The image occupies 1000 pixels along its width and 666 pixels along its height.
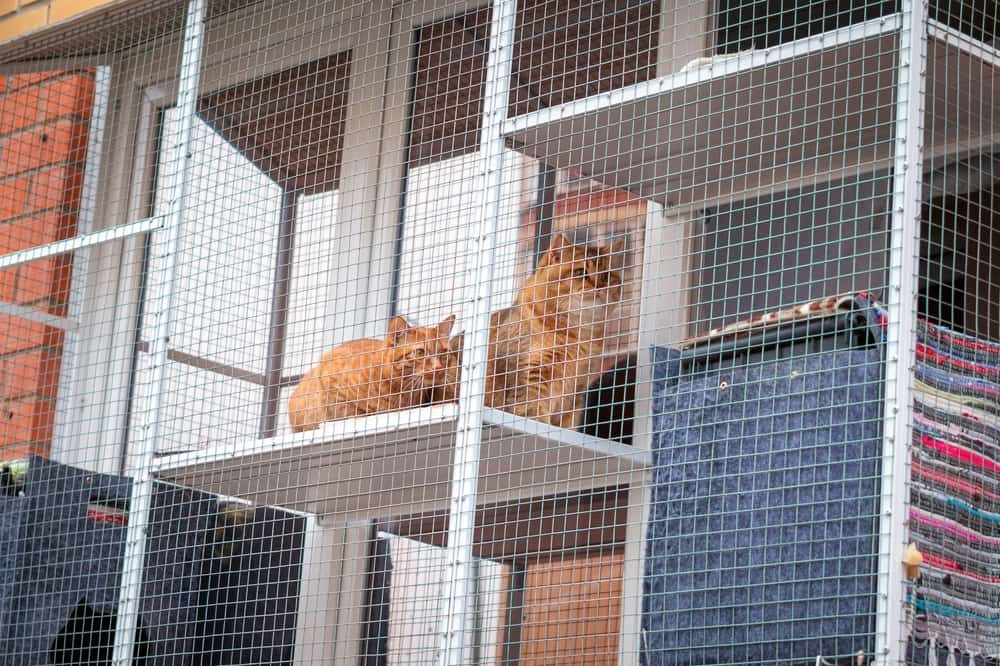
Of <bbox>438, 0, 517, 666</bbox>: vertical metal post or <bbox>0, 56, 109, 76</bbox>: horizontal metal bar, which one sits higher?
<bbox>0, 56, 109, 76</bbox>: horizontal metal bar

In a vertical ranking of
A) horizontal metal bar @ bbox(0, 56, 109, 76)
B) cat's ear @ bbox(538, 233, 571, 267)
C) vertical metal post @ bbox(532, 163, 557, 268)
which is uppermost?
horizontal metal bar @ bbox(0, 56, 109, 76)

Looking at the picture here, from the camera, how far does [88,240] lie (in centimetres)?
294

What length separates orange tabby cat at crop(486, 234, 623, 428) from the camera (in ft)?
7.87

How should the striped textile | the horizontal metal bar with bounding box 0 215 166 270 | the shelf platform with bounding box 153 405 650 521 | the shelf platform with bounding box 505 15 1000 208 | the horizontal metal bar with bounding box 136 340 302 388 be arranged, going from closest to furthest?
the striped textile < the shelf platform with bounding box 505 15 1000 208 < the shelf platform with bounding box 153 405 650 521 < the horizontal metal bar with bounding box 0 215 166 270 < the horizontal metal bar with bounding box 136 340 302 388

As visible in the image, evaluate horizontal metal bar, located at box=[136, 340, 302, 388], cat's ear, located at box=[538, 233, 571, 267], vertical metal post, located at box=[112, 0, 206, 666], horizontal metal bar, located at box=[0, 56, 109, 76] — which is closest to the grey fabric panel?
cat's ear, located at box=[538, 233, 571, 267]

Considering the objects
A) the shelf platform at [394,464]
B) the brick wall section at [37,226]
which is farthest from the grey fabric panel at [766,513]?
the brick wall section at [37,226]

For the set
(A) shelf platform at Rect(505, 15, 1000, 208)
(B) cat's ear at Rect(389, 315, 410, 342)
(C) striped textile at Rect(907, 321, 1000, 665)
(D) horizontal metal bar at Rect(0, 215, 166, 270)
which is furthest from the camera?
(D) horizontal metal bar at Rect(0, 215, 166, 270)

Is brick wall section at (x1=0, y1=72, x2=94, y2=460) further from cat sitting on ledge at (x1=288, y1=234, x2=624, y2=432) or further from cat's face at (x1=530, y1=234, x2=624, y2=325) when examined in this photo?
cat's face at (x1=530, y1=234, x2=624, y2=325)

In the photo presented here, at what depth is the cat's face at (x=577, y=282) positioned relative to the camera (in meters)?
2.48

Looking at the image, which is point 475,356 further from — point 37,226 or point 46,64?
point 37,226

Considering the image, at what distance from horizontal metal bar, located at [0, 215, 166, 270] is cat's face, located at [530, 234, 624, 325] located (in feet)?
2.72

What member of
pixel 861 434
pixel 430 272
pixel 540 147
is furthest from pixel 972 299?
pixel 430 272

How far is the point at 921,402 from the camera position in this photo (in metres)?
1.81

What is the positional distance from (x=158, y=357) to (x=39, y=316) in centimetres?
85
